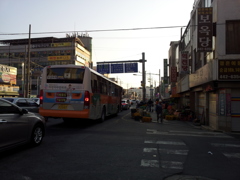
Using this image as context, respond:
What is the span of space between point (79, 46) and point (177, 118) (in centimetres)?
5883

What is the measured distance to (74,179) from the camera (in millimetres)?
4645

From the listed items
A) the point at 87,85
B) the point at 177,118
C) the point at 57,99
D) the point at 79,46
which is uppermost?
the point at 79,46

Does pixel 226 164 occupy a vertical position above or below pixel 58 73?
below

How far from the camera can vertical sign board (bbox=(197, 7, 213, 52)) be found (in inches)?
525

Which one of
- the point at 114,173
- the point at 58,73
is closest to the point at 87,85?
the point at 58,73

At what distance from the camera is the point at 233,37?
42.6 ft

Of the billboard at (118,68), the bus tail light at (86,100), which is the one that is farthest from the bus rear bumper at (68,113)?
the billboard at (118,68)

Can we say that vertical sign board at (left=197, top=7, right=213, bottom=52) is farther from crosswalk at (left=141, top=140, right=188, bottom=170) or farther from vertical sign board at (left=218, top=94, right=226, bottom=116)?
crosswalk at (left=141, top=140, right=188, bottom=170)

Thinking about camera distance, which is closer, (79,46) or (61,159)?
(61,159)

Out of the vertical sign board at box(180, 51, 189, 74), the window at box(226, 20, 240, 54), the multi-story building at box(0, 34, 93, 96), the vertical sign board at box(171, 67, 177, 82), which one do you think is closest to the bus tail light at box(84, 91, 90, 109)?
the window at box(226, 20, 240, 54)

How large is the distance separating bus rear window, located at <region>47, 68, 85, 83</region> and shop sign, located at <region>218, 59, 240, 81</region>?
747 centimetres

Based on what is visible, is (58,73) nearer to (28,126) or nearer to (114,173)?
(28,126)

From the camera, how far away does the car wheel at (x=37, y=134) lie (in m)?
7.19

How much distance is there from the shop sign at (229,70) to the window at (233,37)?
715 mm
